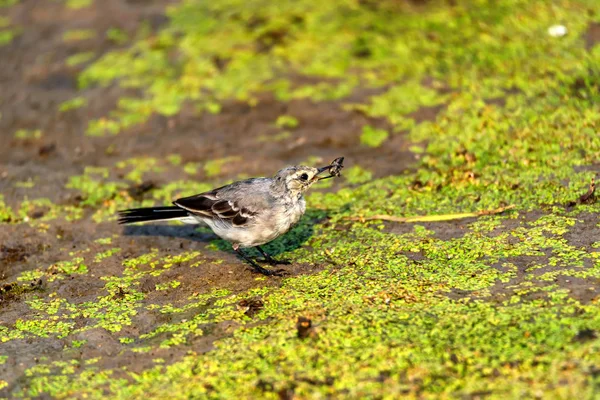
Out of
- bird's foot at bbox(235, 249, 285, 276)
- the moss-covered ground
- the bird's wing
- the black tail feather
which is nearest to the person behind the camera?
the moss-covered ground

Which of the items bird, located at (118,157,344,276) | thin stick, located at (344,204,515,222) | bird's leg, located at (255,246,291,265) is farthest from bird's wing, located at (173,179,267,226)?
thin stick, located at (344,204,515,222)

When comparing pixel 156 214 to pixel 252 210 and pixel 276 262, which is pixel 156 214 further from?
pixel 276 262

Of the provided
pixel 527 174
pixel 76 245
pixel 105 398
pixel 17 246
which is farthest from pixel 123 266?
pixel 527 174

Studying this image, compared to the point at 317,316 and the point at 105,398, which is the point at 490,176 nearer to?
the point at 317,316

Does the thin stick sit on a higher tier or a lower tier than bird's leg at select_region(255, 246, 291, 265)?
higher

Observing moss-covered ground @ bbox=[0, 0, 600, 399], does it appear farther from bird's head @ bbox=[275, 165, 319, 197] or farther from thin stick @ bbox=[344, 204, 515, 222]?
bird's head @ bbox=[275, 165, 319, 197]

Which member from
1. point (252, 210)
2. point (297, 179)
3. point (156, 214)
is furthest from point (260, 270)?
point (156, 214)

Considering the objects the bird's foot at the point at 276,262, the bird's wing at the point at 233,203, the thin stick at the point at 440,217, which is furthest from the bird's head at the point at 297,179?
the thin stick at the point at 440,217
